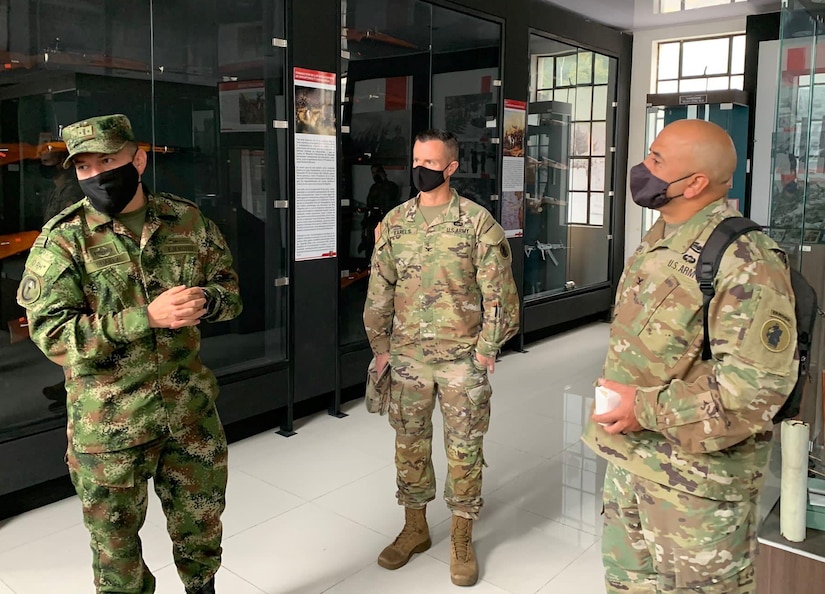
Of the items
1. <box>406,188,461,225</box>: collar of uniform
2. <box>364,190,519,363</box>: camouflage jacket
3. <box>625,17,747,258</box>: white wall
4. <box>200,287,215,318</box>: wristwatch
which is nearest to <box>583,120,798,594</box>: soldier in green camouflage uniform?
<box>364,190,519,363</box>: camouflage jacket

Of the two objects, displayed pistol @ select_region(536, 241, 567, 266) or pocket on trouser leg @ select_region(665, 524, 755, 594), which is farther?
displayed pistol @ select_region(536, 241, 567, 266)

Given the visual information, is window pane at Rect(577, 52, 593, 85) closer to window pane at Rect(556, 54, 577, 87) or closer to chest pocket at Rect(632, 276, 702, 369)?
window pane at Rect(556, 54, 577, 87)

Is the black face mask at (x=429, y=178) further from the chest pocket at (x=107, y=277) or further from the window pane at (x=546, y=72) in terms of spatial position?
the window pane at (x=546, y=72)

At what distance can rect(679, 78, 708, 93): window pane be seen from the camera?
27.2ft

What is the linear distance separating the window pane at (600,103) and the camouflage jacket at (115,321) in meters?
6.74

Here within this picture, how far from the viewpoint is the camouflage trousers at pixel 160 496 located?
2.12 m

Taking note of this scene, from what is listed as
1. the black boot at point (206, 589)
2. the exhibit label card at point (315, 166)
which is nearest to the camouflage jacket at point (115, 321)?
the black boot at point (206, 589)

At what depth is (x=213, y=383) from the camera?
2363mm

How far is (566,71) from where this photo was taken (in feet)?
24.4

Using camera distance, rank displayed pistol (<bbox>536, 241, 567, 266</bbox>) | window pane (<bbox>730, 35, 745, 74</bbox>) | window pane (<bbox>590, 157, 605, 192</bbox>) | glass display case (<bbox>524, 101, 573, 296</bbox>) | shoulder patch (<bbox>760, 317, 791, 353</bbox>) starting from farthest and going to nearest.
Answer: window pane (<bbox>590, 157, 605, 192</bbox>) → window pane (<bbox>730, 35, 745, 74</bbox>) → displayed pistol (<bbox>536, 241, 567, 266</bbox>) → glass display case (<bbox>524, 101, 573, 296</bbox>) → shoulder patch (<bbox>760, 317, 791, 353</bbox>)

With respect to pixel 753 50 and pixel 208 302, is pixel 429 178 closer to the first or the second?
pixel 208 302

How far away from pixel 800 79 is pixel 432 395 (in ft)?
6.96

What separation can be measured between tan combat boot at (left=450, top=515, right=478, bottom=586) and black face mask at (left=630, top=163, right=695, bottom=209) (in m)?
1.63

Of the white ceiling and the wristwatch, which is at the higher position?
the white ceiling
